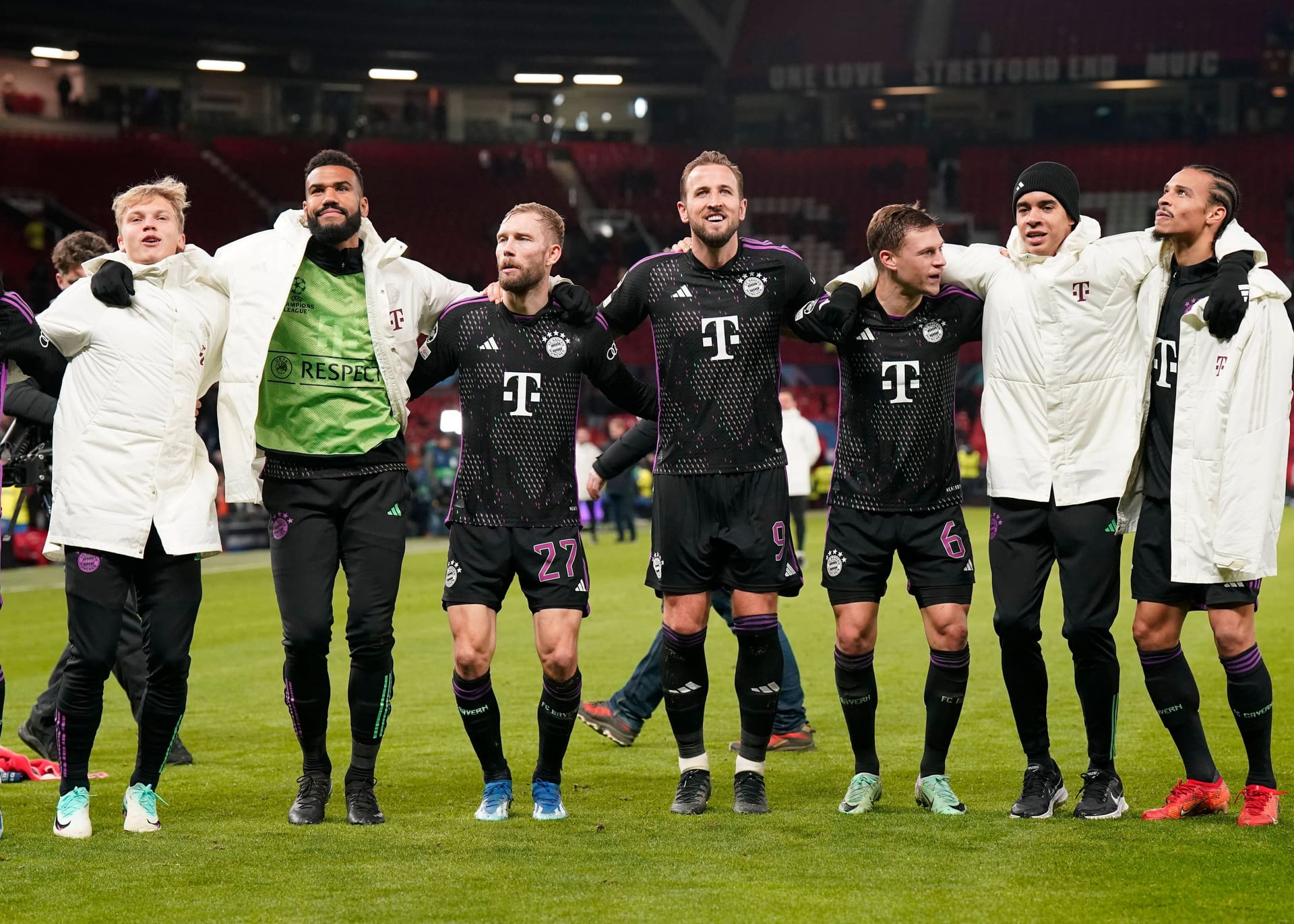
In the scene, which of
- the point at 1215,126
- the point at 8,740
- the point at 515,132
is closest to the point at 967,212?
the point at 1215,126

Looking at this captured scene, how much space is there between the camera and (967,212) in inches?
1582

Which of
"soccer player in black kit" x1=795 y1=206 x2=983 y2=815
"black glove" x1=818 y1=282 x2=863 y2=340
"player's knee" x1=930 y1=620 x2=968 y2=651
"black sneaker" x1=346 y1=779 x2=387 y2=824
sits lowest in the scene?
"black sneaker" x1=346 y1=779 x2=387 y2=824

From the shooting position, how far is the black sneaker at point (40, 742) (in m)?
7.43

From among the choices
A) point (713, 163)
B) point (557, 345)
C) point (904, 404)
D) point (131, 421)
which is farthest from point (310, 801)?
point (713, 163)

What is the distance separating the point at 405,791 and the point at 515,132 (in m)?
36.5

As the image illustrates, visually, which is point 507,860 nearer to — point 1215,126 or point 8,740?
point 8,740

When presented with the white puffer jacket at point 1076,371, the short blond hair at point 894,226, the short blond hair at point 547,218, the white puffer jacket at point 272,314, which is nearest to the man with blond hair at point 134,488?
the white puffer jacket at point 272,314

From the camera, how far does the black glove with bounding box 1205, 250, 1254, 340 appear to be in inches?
210

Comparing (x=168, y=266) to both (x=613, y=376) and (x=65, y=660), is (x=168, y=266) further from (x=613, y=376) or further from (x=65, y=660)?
(x=65, y=660)

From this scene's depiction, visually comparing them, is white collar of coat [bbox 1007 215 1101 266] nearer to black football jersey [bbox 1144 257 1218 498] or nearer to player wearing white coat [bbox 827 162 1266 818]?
player wearing white coat [bbox 827 162 1266 818]

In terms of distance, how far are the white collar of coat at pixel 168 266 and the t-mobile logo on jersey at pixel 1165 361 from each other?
361 cm

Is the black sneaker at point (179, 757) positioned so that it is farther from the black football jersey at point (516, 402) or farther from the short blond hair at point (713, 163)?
the short blond hair at point (713, 163)

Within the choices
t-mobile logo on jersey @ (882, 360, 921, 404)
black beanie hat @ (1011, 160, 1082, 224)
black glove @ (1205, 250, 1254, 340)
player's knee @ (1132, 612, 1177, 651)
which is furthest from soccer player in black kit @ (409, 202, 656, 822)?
black glove @ (1205, 250, 1254, 340)

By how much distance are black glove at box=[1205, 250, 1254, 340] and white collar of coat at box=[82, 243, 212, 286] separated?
12.2 ft
